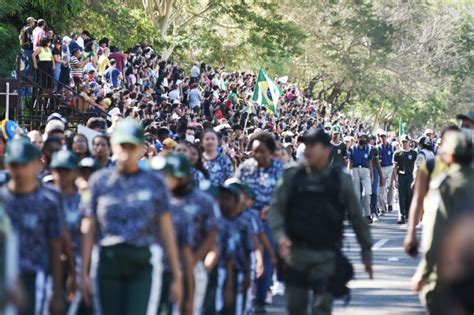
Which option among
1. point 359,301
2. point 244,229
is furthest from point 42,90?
point 244,229

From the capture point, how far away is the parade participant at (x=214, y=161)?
49.1ft

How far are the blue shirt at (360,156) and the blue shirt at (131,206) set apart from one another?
18211 mm

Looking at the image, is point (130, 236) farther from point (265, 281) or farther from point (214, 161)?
point (214, 161)

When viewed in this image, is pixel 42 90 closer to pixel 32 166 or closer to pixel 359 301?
pixel 359 301

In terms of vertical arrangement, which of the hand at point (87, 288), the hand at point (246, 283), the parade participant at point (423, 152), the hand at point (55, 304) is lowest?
the hand at point (55, 304)

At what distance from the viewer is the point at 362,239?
415 inches

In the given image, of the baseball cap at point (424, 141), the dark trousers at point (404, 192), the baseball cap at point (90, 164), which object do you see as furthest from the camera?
the baseball cap at point (424, 141)

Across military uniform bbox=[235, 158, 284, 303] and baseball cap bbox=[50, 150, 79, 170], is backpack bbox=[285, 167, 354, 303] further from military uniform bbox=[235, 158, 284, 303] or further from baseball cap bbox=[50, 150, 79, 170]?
military uniform bbox=[235, 158, 284, 303]

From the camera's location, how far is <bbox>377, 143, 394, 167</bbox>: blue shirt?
29.5 m

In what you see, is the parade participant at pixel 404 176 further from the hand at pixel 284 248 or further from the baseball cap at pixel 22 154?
the baseball cap at pixel 22 154

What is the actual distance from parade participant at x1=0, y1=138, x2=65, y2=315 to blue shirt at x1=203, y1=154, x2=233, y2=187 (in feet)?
17.9

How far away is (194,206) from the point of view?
34.2 ft

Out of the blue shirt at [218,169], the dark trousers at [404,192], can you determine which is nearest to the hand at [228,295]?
the blue shirt at [218,169]

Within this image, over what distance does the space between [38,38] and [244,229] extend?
13.2 meters
